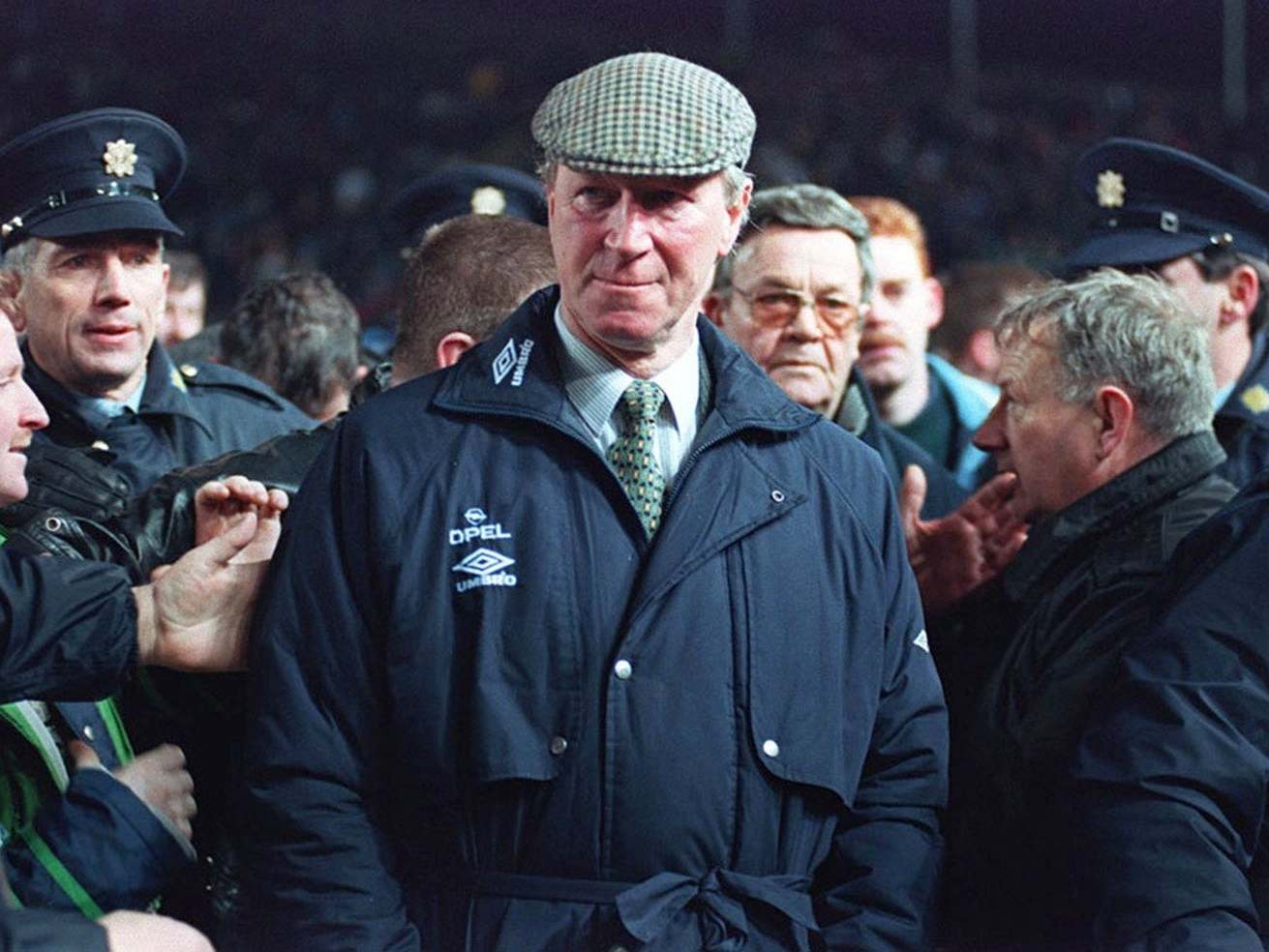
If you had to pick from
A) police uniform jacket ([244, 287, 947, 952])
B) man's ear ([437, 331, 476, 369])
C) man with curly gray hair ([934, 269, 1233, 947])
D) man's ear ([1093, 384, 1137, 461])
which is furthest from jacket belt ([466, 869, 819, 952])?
man's ear ([1093, 384, 1137, 461])

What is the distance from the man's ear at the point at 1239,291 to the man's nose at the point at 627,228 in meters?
2.27

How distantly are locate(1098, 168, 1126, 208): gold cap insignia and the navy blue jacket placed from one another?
6.30 feet

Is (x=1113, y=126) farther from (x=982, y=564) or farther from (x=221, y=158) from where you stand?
(x=982, y=564)

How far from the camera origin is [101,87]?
58.6 feet

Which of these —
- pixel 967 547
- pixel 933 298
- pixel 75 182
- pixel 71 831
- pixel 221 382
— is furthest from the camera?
pixel 933 298

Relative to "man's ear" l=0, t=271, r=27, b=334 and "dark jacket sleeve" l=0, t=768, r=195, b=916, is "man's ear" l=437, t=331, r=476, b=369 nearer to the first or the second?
"man's ear" l=0, t=271, r=27, b=334

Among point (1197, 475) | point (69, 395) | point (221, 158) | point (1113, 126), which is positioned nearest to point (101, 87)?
point (221, 158)

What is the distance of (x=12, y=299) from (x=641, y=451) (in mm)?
1719

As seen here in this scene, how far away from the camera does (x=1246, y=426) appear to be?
4.37m

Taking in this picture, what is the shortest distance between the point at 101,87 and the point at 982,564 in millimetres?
15393

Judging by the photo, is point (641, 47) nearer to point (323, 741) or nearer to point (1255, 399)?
point (1255, 399)

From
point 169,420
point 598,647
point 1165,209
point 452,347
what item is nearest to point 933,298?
point 1165,209

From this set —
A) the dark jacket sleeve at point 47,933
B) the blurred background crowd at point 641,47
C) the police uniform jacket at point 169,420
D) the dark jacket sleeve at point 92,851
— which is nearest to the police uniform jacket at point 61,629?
the dark jacket sleeve at point 92,851

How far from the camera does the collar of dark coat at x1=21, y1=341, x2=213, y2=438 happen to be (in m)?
4.15
